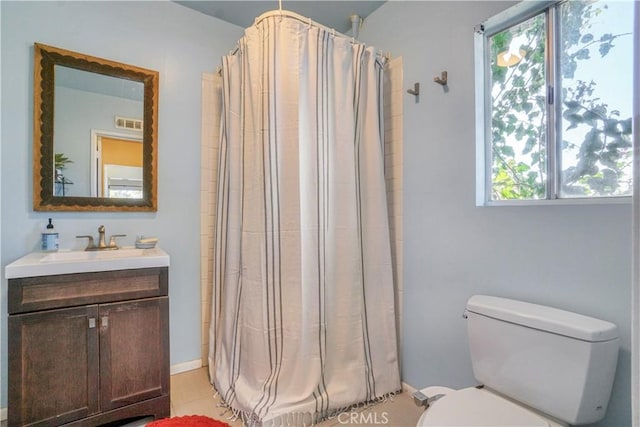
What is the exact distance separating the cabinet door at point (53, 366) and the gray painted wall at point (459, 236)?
5.32 ft

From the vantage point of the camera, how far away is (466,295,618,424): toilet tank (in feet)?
3.09

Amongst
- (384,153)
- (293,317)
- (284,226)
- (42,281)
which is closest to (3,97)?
(42,281)

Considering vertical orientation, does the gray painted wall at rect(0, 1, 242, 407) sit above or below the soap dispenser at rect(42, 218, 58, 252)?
above

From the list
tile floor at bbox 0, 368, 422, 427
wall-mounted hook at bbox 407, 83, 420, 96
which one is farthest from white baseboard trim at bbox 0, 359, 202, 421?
wall-mounted hook at bbox 407, 83, 420, 96

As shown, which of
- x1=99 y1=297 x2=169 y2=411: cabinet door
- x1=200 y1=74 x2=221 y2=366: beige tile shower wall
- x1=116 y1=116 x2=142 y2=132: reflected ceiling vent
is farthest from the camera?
x1=200 y1=74 x2=221 y2=366: beige tile shower wall

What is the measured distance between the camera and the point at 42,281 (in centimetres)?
128

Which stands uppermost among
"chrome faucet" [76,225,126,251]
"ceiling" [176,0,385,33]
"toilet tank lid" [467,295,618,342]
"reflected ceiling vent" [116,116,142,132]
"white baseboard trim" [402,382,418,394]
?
"ceiling" [176,0,385,33]

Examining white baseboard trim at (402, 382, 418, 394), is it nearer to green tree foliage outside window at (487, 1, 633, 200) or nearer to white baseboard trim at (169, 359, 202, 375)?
green tree foliage outside window at (487, 1, 633, 200)

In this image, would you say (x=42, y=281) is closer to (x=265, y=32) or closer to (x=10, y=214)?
(x=10, y=214)

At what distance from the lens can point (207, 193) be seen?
6.88 ft

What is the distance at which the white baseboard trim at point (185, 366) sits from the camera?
198 cm

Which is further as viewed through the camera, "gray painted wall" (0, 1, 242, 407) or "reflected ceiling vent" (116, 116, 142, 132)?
"reflected ceiling vent" (116, 116, 142, 132)

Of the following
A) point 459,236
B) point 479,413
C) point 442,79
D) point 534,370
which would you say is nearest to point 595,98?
point 442,79

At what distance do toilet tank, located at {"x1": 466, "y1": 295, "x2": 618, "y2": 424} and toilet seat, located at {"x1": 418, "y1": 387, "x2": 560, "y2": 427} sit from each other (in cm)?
7
